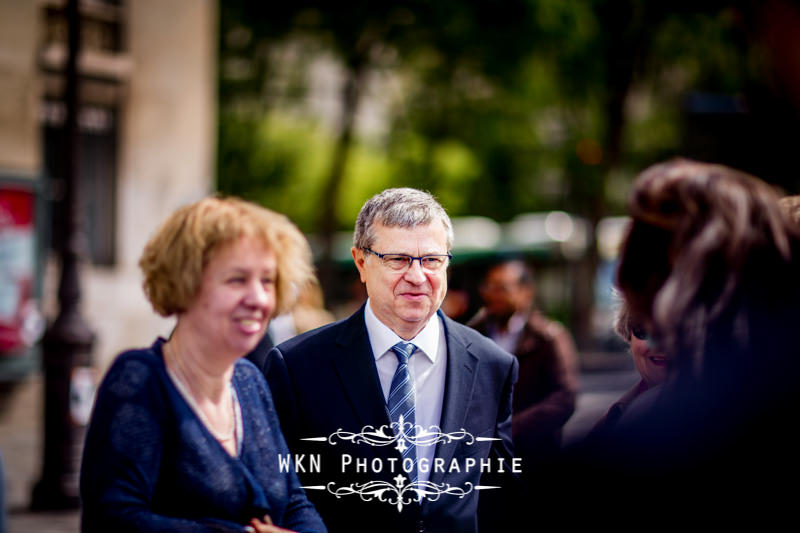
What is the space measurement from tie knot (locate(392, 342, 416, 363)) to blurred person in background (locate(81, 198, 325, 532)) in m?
0.35

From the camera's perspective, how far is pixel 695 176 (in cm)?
206

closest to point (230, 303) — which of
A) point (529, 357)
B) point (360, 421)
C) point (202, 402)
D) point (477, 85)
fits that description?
point (202, 402)

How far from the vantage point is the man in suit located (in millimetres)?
2666

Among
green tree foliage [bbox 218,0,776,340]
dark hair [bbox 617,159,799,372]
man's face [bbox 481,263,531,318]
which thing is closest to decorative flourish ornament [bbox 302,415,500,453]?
dark hair [bbox 617,159,799,372]

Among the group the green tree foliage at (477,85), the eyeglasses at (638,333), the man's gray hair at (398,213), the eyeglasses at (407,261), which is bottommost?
the eyeglasses at (638,333)

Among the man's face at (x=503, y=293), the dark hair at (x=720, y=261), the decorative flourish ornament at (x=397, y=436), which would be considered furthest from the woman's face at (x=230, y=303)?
the man's face at (x=503, y=293)

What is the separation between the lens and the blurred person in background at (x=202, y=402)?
227 centimetres

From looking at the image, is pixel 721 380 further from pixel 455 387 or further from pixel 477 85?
pixel 477 85

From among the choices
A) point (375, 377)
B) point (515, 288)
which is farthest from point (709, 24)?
point (375, 377)

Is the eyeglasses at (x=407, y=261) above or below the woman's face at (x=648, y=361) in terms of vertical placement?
above

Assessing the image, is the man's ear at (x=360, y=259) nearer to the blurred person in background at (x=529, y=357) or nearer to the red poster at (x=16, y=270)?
the blurred person in background at (x=529, y=357)

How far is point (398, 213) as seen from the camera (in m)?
2.68

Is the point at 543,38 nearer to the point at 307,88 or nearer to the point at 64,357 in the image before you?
the point at 307,88

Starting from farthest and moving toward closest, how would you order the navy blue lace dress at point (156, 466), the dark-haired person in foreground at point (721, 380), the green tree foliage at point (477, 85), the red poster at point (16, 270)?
the green tree foliage at point (477, 85)
the red poster at point (16, 270)
the navy blue lace dress at point (156, 466)
the dark-haired person in foreground at point (721, 380)
